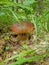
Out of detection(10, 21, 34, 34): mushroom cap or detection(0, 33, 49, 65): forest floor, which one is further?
detection(10, 21, 34, 34): mushroom cap

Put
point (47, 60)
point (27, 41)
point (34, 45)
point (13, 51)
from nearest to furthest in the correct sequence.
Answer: point (47, 60) < point (13, 51) < point (34, 45) < point (27, 41)

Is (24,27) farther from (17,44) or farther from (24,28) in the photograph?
(17,44)

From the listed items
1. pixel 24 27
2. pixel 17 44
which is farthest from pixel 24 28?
pixel 17 44

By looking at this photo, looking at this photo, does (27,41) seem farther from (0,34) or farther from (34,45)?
(0,34)

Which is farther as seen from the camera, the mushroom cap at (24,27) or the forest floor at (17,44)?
the mushroom cap at (24,27)

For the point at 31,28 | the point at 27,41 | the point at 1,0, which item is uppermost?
the point at 1,0

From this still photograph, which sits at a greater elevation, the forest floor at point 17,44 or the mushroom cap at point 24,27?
the mushroom cap at point 24,27

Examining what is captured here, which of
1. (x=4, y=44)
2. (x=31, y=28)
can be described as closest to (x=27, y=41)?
(x=31, y=28)

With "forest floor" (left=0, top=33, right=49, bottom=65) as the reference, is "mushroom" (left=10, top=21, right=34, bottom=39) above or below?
above
